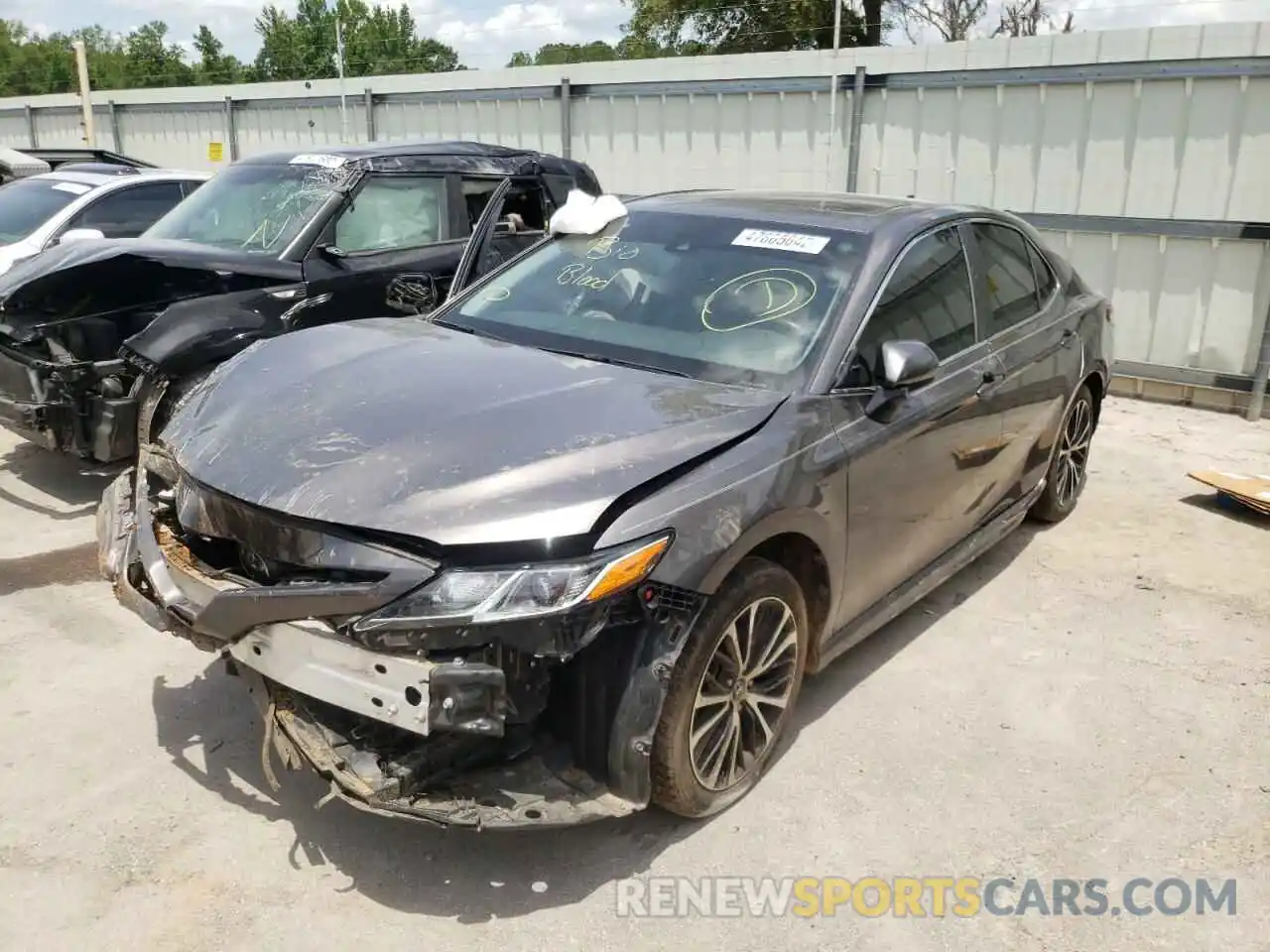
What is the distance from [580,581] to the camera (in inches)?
96.3

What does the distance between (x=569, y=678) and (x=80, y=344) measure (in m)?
4.08

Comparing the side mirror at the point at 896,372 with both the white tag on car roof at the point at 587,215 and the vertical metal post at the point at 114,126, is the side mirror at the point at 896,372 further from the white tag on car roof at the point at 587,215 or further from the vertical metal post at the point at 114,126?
the vertical metal post at the point at 114,126

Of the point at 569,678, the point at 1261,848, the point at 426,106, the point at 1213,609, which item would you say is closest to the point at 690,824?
the point at 569,678

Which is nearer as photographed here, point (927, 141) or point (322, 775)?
point (322, 775)

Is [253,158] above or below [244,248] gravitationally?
above

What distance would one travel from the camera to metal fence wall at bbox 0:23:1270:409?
24.9ft

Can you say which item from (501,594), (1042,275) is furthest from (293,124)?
(501,594)

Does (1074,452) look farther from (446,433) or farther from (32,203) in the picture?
(32,203)

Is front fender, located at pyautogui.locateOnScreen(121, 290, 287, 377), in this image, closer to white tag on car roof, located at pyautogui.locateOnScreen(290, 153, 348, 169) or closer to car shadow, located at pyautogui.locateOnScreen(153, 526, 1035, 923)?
white tag on car roof, located at pyautogui.locateOnScreen(290, 153, 348, 169)

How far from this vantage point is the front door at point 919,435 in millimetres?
3355

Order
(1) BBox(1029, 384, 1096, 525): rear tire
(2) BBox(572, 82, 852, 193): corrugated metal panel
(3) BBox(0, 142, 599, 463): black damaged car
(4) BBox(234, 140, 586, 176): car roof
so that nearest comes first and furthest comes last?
1. (3) BBox(0, 142, 599, 463): black damaged car
2. (1) BBox(1029, 384, 1096, 525): rear tire
3. (4) BBox(234, 140, 586, 176): car roof
4. (2) BBox(572, 82, 852, 193): corrugated metal panel

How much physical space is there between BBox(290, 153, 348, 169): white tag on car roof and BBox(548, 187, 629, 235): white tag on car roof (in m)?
2.58

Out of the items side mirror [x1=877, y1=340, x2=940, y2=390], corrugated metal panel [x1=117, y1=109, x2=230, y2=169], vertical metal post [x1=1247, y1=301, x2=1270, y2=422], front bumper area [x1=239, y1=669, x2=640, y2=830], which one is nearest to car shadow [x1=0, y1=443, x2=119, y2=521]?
front bumper area [x1=239, y1=669, x2=640, y2=830]

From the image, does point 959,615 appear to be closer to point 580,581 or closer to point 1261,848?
point 1261,848
